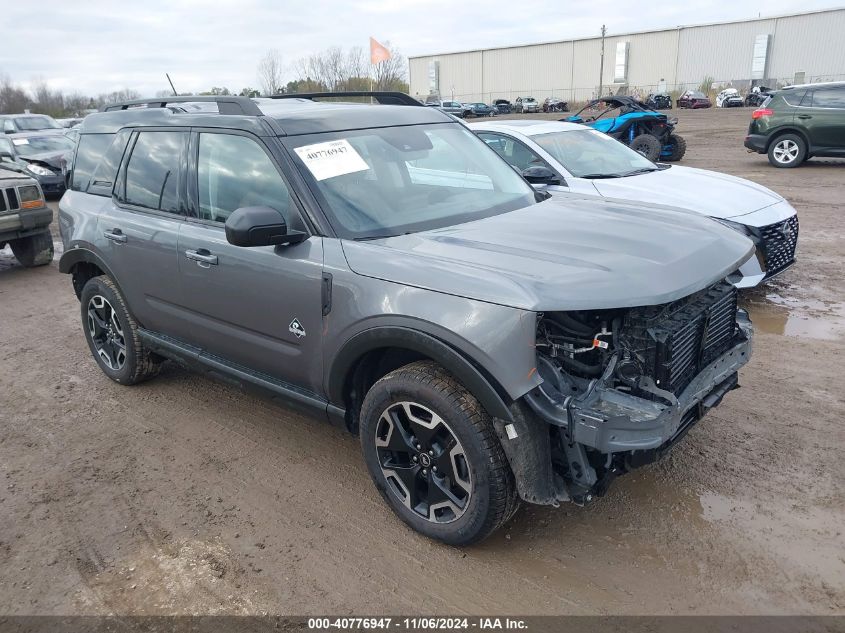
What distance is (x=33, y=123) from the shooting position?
61.4ft

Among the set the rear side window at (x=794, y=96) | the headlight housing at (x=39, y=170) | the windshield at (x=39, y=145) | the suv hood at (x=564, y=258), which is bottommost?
the headlight housing at (x=39, y=170)

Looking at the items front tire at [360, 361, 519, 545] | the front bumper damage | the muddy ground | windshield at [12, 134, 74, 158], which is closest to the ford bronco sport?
the muddy ground

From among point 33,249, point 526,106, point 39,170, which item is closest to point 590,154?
point 33,249

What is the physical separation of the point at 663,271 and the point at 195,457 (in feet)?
9.28

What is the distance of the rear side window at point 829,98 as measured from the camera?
44.1 feet

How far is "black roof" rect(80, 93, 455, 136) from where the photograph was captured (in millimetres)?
3542

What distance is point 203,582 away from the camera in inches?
114

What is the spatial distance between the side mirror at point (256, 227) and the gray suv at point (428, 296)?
1 centimetres

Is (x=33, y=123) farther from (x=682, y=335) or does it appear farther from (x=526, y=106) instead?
(x=526, y=106)

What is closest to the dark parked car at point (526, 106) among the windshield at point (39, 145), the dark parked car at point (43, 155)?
the windshield at point (39, 145)

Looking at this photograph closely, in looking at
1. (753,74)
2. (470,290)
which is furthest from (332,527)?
(753,74)

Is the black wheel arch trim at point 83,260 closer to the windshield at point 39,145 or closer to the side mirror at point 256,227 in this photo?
the side mirror at point 256,227

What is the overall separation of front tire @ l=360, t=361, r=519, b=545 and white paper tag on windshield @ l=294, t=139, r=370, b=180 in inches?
44.1

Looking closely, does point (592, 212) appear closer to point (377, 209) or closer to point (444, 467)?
point (377, 209)
